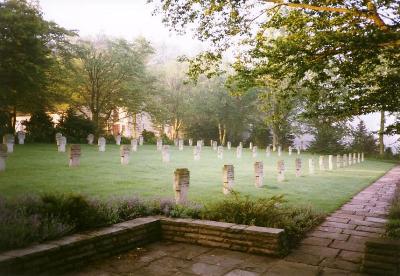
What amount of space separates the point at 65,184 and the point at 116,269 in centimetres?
759

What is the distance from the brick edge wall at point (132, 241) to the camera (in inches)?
184

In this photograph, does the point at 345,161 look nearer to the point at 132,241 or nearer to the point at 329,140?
the point at 329,140

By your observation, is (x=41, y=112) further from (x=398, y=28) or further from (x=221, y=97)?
(x=398, y=28)

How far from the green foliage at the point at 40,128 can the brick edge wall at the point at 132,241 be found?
91.9 ft

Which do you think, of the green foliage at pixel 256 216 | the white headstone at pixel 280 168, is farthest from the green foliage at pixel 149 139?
the green foliage at pixel 256 216

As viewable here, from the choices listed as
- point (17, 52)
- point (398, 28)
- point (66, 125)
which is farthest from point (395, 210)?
point (66, 125)

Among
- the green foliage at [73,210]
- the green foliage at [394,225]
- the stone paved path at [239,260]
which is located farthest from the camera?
the green foliage at [394,225]

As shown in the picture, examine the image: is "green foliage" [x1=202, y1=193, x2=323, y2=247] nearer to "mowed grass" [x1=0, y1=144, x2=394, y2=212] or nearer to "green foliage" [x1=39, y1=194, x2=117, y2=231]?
"green foliage" [x1=39, y1=194, x2=117, y2=231]

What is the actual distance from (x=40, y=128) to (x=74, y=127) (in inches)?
122

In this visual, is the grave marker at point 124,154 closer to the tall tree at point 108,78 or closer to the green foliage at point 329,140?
the tall tree at point 108,78

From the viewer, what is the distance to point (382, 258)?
5.28 m

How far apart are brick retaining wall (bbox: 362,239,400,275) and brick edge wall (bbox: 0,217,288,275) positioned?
135 centimetres

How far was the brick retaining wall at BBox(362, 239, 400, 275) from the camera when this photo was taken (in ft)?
17.1

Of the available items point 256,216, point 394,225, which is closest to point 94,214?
point 256,216
